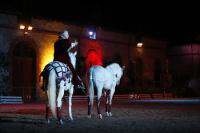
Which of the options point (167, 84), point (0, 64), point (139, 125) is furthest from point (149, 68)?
point (139, 125)

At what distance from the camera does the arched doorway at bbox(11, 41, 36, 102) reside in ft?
105

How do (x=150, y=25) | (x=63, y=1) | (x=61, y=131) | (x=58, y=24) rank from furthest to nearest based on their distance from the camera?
1. (x=150, y=25)
2. (x=63, y=1)
3. (x=58, y=24)
4. (x=61, y=131)

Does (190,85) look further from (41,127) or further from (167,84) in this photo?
(41,127)

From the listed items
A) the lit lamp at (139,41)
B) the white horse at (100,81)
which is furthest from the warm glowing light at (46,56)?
the white horse at (100,81)

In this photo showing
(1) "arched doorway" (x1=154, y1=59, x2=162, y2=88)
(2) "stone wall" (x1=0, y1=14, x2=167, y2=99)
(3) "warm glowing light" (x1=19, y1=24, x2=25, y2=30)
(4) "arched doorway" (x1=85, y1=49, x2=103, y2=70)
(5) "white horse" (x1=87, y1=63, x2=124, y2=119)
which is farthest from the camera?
(1) "arched doorway" (x1=154, y1=59, x2=162, y2=88)

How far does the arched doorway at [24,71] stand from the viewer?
105 feet

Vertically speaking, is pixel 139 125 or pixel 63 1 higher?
pixel 63 1

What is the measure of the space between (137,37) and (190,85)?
22.4ft

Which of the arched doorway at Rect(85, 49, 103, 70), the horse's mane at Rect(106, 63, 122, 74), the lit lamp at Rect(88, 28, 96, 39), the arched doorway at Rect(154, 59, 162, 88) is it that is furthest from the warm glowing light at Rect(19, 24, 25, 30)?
the arched doorway at Rect(154, 59, 162, 88)

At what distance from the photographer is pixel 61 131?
39.5ft

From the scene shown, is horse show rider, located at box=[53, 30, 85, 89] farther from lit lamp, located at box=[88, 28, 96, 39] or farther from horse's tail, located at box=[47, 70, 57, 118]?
lit lamp, located at box=[88, 28, 96, 39]

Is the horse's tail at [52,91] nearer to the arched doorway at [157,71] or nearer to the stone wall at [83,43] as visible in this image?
the stone wall at [83,43]

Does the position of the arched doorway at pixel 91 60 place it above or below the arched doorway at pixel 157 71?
below

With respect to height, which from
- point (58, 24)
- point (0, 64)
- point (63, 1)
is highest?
point (63, 1)
